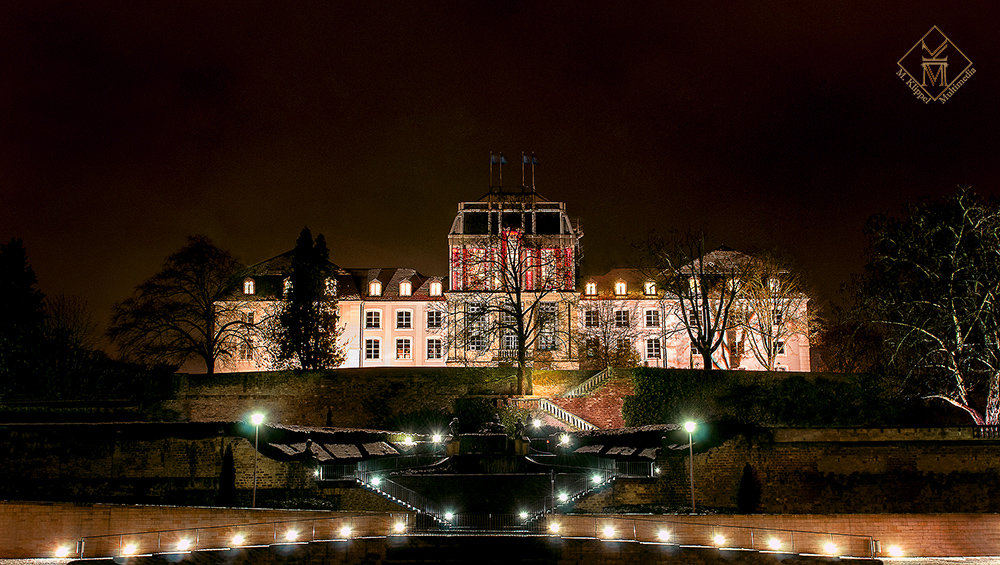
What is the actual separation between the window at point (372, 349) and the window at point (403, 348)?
1.37 m

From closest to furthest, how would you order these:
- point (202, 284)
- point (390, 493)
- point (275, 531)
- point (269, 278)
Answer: point (275, 531) → point (390, 493) → point (202, 284) → point (269, 278)

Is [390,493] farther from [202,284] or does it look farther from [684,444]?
[202,284]

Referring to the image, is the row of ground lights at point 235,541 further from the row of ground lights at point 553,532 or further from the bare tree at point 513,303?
the bare tree at point 513,303

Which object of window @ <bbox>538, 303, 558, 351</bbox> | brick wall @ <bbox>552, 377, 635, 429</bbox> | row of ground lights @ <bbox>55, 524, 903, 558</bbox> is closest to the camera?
row of ground lights @ <bbox>55, 524, 903, 558</bbox>

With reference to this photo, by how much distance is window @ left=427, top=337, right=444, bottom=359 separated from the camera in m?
62.9

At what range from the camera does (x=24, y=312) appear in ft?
159

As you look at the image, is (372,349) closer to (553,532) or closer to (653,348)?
(653,348)

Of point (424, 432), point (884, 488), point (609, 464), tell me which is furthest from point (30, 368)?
point (884, 488)

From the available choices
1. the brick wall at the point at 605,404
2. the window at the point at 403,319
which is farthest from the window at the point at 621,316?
the brick wall at the point at 605,404

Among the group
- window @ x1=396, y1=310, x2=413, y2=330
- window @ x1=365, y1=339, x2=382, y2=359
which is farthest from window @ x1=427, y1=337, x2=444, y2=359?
window @ x1=365, y1=339, x2=382, y2=359

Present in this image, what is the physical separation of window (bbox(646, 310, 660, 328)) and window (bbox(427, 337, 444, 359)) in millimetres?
15717

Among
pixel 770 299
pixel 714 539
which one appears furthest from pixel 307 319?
pixel 714 539

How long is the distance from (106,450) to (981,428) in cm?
3088

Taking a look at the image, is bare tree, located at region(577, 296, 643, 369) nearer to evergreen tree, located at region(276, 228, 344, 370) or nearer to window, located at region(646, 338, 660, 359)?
window, located at region(646, 338, 660, 359)
